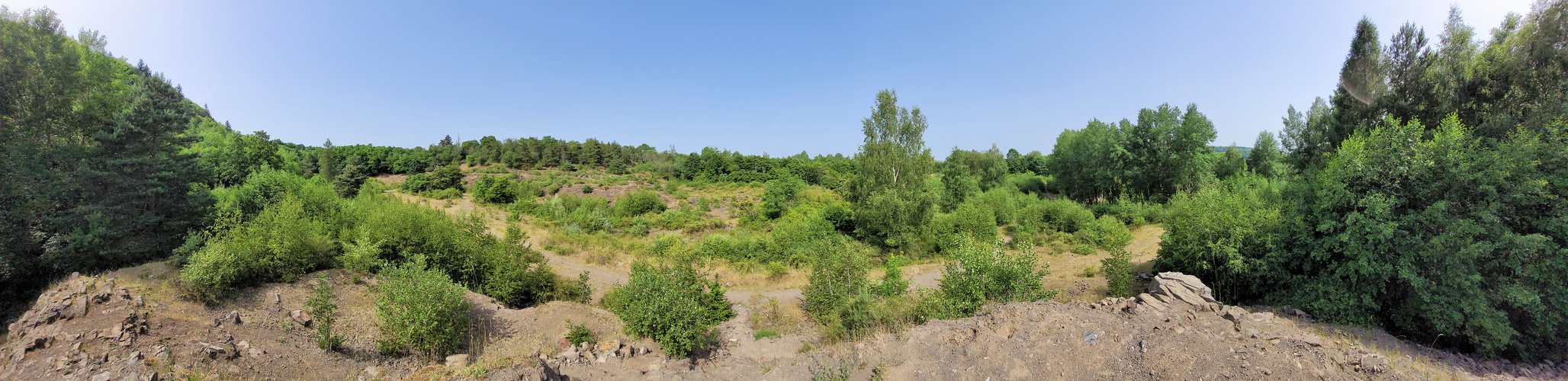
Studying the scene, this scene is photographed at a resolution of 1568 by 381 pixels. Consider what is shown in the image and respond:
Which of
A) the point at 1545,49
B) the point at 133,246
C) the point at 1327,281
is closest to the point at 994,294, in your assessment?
the point at 1327,281

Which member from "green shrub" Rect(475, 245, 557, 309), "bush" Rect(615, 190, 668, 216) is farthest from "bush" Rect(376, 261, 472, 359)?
"bush" Rect(615, 190, 668, 216)

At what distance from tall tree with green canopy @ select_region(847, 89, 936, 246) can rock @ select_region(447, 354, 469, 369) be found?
16756 mm

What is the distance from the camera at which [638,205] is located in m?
36.1

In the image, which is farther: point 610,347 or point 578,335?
point 578,335

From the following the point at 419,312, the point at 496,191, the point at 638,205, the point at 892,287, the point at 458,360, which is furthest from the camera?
the point at 496,191

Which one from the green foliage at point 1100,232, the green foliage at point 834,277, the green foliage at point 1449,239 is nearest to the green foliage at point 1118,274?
the green foliage at point 1449,239

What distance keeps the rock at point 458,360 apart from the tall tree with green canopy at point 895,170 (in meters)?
16.8

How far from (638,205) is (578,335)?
25.7 meters

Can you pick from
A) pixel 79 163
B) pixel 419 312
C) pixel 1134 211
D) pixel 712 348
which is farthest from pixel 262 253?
pixel 1134 211

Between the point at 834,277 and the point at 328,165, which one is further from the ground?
the point at 328,165

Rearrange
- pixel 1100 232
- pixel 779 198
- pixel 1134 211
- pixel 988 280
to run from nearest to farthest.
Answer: pixel 988 280
pixel 1100 232
pixel 1134 211
pixel 779 198

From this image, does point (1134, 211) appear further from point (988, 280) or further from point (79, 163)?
point (79, 163)

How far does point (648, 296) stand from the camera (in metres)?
10.7

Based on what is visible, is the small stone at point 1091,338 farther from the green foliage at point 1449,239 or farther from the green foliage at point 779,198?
the green foliage at point 779,198
